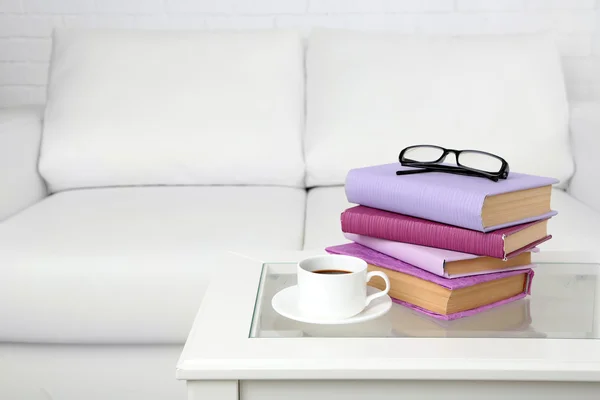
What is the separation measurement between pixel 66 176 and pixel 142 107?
0.89 feet

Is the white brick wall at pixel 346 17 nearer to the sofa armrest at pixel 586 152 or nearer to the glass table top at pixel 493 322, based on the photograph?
the sofa armrest at pixel 586 152

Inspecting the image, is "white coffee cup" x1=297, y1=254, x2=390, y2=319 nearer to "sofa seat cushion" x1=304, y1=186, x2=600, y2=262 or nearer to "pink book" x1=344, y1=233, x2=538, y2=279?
"pink book" x1=344, y1=233, x2=538, y2=279

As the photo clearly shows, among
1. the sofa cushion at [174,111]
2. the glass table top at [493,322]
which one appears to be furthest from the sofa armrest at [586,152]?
the glass table top at [493,322]

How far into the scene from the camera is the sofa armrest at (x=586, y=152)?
1.87 meters

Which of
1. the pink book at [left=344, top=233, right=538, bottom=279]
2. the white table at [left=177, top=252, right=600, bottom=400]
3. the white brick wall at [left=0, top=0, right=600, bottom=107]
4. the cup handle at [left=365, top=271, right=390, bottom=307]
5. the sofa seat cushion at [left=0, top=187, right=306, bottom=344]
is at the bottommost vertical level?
the sofa seat cushion at [left=0, top=187, right=306, bottom=344]

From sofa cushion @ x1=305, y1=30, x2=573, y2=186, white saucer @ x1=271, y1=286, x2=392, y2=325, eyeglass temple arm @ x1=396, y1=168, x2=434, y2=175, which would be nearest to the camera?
white saucer @ x1=271, y1=286, x2=392, y2=325

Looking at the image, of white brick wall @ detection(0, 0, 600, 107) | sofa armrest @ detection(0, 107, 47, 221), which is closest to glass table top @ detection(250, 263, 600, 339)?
sofa armrest @ detection(0, 107, 47, 221)

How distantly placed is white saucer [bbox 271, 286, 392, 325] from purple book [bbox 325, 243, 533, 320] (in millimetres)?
30

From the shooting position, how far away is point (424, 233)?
0.90 metres

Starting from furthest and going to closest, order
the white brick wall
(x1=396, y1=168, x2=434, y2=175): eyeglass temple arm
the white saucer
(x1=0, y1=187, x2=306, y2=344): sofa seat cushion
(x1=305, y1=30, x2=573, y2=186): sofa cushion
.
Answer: the white brick wall < (x1=305, y1=30, x2=573, y2=186): sofa cushion < (x1=0, y1=187, x2=306, y2=344): sofa seat cushion < (x1=396, y1=168, x2=434, y2=175): eyeglass temple arm < the white saucer

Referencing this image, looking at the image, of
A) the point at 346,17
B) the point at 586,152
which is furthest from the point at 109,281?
the point at 346,17

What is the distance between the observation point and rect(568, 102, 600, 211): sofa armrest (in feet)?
6.14

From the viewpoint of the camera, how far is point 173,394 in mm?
1465

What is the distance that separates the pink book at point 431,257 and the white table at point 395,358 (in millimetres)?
58
